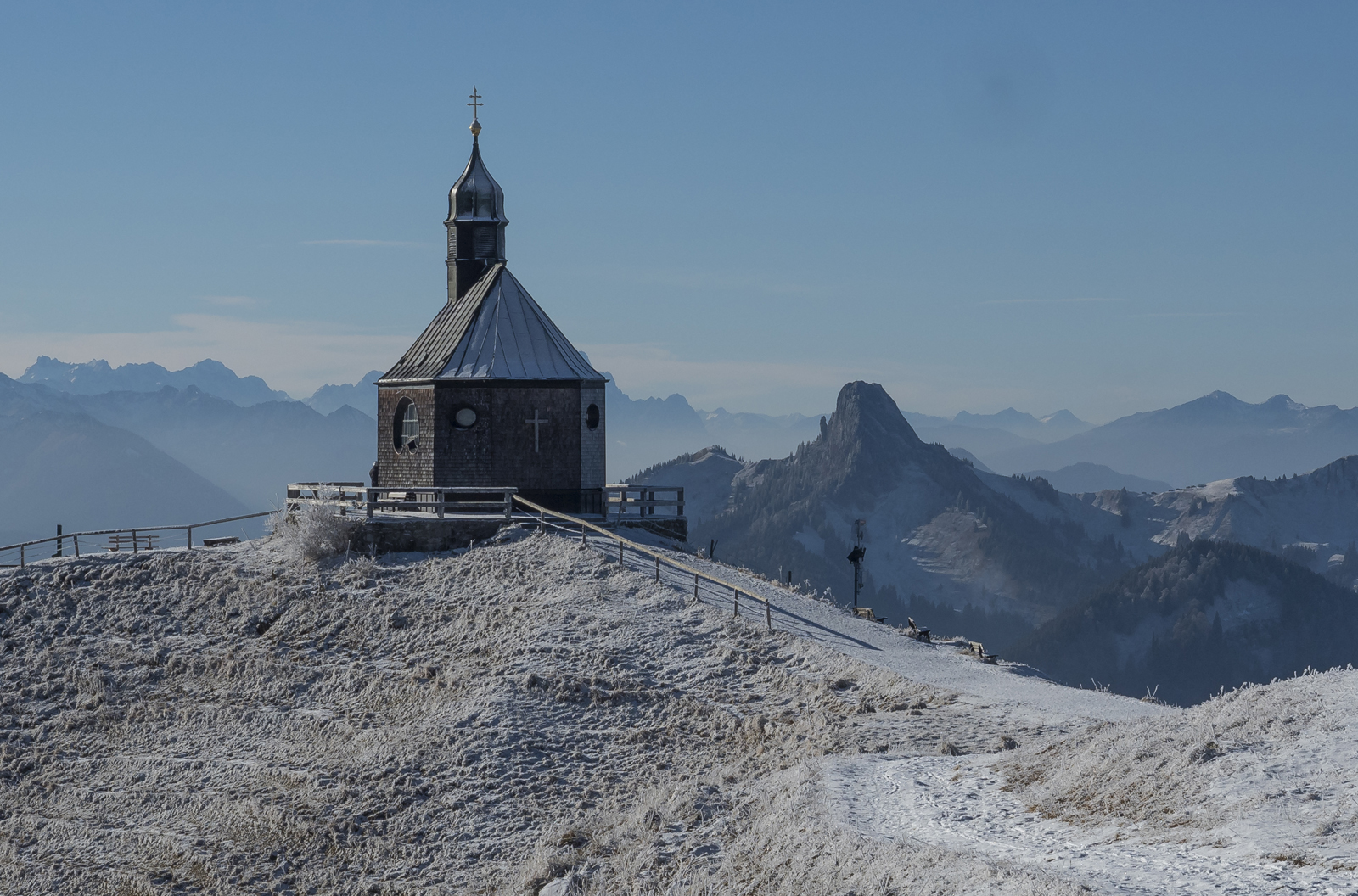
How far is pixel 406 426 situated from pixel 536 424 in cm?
409

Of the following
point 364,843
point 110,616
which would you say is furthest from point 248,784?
point 110,616

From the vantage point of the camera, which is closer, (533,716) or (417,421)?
(533,716)

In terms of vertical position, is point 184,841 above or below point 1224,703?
below

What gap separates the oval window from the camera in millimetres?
38812

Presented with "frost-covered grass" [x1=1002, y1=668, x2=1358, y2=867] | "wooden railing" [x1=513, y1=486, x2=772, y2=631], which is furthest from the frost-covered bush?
"frost-covered grass" [x1=1002, y1=668, x2=1358, y2=867]

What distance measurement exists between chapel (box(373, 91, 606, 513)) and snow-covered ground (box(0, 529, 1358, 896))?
4252mm

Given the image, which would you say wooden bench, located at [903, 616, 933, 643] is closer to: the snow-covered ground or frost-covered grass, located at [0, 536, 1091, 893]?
the snow-covered ground

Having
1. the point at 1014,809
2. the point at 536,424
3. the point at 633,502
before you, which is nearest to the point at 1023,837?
the point at 1014,809

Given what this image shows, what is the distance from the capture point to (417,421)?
3872 centimetres

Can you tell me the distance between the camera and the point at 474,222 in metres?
Result: 42.5

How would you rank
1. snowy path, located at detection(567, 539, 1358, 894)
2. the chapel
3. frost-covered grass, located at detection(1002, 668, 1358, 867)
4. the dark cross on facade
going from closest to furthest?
snowy path, located at detection(567, 539, 1358, 894) < frost-covered grass, located at detection(1002, 668, 1358, 867) < the chapel < the dark cross on facade

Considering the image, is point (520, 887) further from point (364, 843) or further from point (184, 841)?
point (184, 841)

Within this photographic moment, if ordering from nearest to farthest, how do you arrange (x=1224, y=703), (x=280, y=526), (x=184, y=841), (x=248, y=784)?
(x=1224, y=703) < (x=184, y=841) < (x=248, y=784) < (x=280, y=526)

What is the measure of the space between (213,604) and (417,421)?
862 cm
